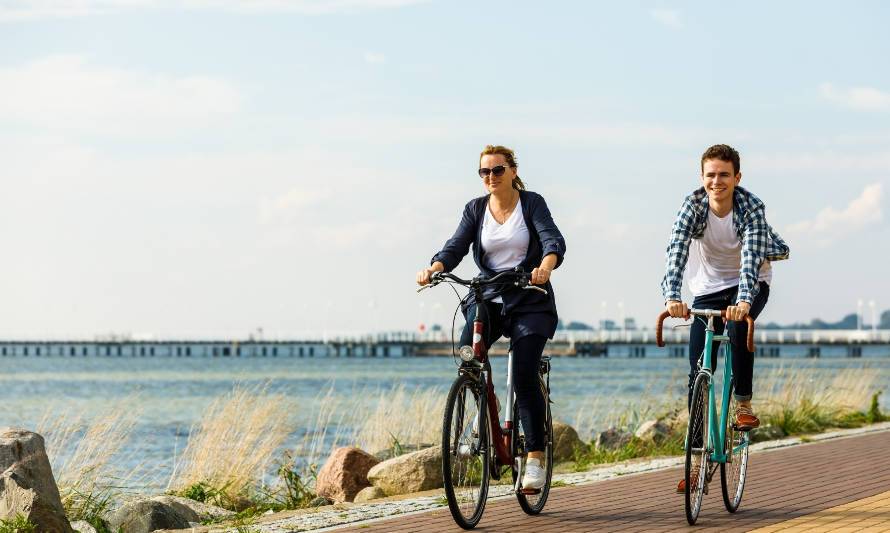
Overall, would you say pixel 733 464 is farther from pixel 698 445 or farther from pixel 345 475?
pixel 345 475

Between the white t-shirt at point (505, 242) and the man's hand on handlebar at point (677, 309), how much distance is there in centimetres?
83

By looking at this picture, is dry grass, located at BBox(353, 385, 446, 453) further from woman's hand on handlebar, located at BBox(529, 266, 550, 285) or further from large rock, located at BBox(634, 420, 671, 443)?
woman's hand on handlebar, located at BBox(529, 266, 550, 285)

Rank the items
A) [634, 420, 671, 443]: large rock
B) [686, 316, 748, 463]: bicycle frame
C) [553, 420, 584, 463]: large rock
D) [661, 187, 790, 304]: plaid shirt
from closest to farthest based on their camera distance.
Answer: [686, 316, 748, 463]: bicycle frame → [661, 187, 790, 304]: plaid shirt → [553, 420, 584, 463]: large rock → [634, 420, 671, 443]: large rock

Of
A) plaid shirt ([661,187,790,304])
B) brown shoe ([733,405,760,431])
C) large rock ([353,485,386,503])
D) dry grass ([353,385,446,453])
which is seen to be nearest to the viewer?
plaid shirt ([661,187,790,304])

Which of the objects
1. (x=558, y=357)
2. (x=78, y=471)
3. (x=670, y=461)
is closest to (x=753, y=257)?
(x=670, y=461)

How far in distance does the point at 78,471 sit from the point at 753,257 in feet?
19.5

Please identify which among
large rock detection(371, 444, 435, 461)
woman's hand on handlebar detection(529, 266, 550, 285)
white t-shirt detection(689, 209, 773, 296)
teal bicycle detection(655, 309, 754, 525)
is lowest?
large rock detection(371, 444, 435, 461)

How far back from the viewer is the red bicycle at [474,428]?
6.54 meters

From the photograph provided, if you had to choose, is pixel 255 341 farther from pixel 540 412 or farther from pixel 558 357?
pixel 540 412

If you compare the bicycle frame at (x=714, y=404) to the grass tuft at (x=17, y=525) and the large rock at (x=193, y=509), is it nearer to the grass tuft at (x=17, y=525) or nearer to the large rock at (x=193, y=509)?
the grass tuft at (x=17, y=525)

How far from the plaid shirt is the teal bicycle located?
182 millimetres

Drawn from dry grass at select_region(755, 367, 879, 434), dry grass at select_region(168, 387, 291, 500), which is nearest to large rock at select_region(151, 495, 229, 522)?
dry grass at select_region(168, 387, 291, 500)

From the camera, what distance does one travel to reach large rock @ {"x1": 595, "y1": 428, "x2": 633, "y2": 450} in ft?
43.1

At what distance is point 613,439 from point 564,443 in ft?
4.08
